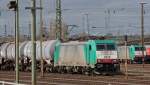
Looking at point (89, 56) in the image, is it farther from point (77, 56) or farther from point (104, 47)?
point (77, 56)

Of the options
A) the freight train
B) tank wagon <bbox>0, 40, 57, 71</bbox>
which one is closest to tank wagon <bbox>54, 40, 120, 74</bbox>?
the freight train

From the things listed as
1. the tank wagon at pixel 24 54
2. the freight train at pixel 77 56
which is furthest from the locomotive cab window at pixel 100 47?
the tank wagon at pixel 24 54

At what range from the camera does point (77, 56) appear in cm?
5009

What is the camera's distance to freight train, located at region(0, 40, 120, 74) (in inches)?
1833

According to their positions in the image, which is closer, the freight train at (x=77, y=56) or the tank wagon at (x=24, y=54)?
the freight train at (x=77, y=56)

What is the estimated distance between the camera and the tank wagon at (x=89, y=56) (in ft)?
152

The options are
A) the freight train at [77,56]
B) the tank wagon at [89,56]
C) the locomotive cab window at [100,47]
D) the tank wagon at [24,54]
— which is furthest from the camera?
the tank wagon at [24,54]

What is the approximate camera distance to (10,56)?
61250mm

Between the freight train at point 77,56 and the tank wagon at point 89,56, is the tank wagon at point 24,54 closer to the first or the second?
the freight train at point 77,56

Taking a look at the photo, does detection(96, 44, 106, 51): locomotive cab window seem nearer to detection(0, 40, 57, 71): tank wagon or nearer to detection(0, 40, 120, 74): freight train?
detection(0, 40, 120, 74): freight train

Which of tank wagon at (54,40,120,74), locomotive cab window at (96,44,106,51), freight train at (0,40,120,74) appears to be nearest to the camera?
tank wagon at (54,40,120,74)

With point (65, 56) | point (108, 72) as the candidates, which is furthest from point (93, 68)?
point (65, 56)

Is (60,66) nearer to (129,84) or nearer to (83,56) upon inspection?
(83,56)

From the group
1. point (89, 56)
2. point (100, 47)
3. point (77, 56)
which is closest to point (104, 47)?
point (100, 47)
